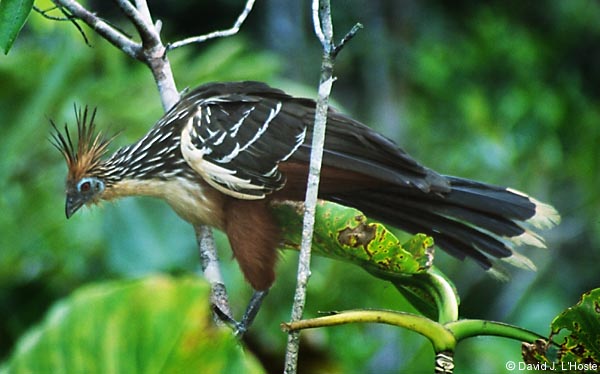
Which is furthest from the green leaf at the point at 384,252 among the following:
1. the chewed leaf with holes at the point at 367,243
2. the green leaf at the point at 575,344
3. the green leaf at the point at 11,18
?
the green leaf at the point at 11,18

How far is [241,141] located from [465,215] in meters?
0.33

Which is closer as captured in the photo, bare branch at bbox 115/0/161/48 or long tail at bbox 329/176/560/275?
bare branch at bbox 115/0/161/48

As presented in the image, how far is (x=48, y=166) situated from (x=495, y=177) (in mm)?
1727

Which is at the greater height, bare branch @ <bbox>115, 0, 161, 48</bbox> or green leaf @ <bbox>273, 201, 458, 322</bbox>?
bare branch @ <bbox>115, 0, 161, 48</bbox>

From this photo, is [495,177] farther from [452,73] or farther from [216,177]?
[216,177]

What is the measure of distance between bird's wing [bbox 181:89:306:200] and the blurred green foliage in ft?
0.40

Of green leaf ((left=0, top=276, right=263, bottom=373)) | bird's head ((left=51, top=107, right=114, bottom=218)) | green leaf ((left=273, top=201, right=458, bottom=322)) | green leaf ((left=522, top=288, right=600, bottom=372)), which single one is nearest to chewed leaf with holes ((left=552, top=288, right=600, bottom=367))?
green leaf ((left=522, top=288, right=600, bottom=372))

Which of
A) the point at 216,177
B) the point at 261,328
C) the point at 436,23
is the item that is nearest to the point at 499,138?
the point at 261,328

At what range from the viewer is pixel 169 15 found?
622 centimetres

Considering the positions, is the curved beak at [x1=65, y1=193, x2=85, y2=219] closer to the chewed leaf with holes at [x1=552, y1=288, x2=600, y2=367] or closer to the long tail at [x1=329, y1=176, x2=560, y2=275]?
the long tail at [x1=329, y1=176, x2=560, y2=275]

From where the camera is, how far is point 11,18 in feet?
3.68

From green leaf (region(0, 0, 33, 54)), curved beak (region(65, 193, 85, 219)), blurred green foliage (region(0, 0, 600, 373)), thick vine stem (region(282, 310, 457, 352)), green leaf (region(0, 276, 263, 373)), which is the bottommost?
green leaf (region(0, 276, 263, 373))

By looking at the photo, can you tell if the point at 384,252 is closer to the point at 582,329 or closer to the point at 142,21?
the point at 582,329

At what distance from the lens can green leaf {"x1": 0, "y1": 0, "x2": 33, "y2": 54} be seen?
112cm
